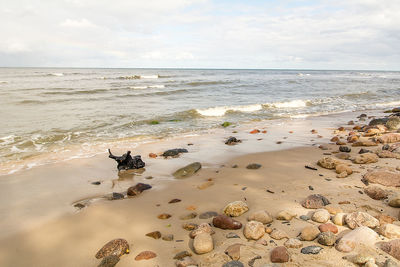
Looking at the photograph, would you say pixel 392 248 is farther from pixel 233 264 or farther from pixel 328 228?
pixel 233 264

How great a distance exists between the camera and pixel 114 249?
2.97 m

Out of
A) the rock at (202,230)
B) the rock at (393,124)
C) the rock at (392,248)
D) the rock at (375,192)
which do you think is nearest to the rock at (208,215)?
the rock at (202,230)

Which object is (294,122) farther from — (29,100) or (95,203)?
(29,100)

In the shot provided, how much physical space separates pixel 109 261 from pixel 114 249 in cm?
20

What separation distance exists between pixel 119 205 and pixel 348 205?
340 centimetres

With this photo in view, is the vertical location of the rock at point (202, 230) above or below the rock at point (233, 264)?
below

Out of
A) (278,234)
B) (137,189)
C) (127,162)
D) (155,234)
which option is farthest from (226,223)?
(127,162)

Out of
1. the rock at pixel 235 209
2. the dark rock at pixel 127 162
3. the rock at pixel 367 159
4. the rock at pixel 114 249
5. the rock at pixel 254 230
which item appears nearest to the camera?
the rock at pixel 114 249

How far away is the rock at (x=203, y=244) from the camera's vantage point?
2.87m

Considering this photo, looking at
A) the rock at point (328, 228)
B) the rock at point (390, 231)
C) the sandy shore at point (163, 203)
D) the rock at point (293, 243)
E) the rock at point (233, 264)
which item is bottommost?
the sandy shore at point (163, 203)

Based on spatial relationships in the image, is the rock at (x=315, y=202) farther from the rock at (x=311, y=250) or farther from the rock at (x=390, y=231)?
the rock at (x=311, y=250)

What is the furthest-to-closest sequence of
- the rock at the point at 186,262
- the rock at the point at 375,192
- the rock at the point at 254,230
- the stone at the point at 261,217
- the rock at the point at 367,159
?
the rock at the point at 367,159 → the rock at the point at 375,192 → the stone at the point at 261,217 → the rock at the point at 254,230 → the rock at the point at 186,262

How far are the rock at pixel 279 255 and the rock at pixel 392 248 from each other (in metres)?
0.96

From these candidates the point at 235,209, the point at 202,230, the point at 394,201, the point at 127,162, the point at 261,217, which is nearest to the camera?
the point at 202,230
